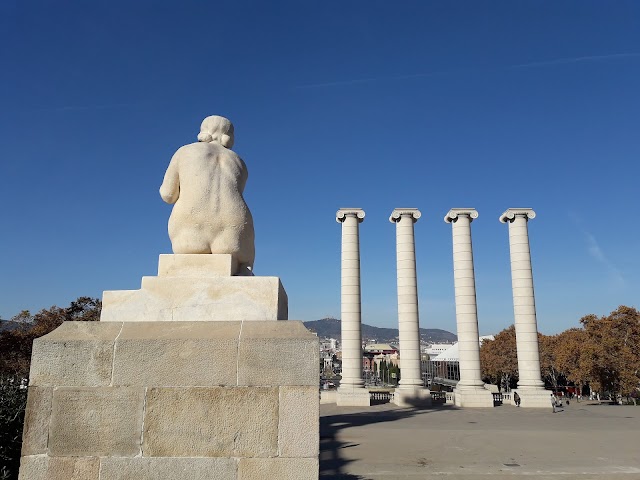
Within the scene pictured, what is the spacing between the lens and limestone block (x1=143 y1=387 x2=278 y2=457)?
5.06 metres

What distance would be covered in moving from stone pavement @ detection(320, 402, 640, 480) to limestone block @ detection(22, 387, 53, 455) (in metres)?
9.49

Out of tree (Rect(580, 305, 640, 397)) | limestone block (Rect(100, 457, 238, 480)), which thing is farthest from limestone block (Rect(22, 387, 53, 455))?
tree (Rect(580, 305, 640, 397))

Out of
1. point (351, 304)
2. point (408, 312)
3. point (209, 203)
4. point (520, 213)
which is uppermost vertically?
point (520, 213)

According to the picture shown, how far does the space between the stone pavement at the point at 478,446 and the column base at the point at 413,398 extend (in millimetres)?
6257

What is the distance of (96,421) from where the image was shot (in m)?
5.12

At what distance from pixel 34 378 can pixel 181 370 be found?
1596 millimetres

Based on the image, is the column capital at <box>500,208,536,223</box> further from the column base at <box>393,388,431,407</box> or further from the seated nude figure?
the seated nude figure

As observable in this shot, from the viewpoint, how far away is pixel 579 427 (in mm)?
24562

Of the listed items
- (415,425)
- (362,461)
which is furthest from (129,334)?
(415,425)

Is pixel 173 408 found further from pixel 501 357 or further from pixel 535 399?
pixel 501 357

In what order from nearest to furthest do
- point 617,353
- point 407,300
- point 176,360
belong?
point 176,360 → point 407,300 → point 617,353

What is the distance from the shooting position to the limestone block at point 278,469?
5004mm

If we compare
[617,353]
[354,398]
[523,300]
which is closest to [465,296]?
[523,300]

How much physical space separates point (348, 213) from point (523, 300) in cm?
1656
